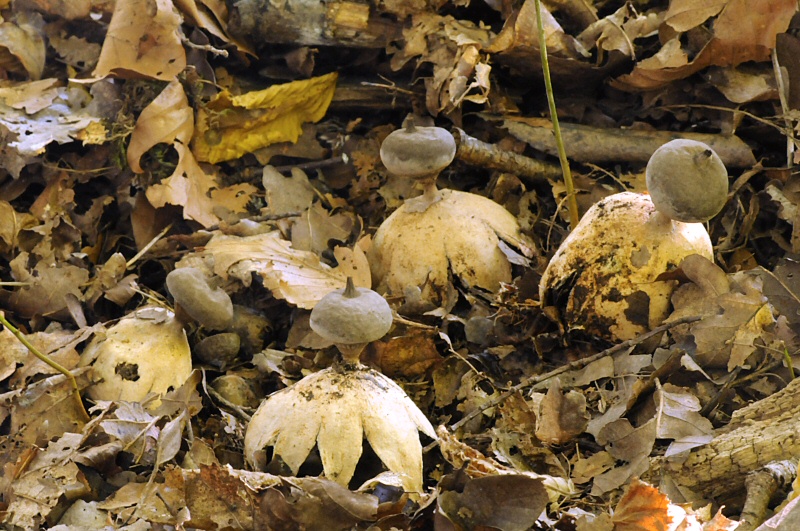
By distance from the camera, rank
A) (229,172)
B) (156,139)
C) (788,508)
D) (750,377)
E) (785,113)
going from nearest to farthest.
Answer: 1. (788,508)
2. (750,377)
3. (785,113)
4. (156,139)
5. (229,172)

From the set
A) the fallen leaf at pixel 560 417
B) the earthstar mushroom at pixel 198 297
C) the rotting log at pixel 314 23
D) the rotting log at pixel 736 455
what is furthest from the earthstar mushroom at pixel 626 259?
the rotting log at pixel 314 23

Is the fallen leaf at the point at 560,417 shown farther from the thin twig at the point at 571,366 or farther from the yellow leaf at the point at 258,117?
the yellow leaf at the point at 258,117

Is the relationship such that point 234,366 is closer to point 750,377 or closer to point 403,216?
point 403,216

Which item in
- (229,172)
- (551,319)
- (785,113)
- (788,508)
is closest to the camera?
(788,508)

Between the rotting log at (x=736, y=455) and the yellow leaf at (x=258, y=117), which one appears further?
the yellow leaf at (x=258, y=117)

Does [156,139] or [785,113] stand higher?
[785,113]

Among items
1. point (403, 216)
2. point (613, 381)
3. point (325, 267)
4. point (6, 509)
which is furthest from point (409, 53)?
point (6, 509)

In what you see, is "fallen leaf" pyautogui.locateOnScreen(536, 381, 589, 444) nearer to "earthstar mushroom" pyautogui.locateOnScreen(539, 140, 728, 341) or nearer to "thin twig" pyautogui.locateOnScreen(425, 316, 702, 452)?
"thin twig" pyautogui.locateOnScreen(425, 316, 702, 452)
